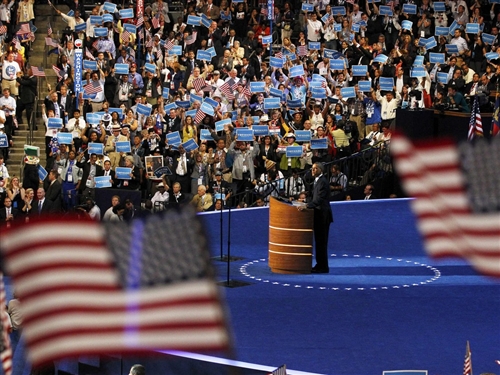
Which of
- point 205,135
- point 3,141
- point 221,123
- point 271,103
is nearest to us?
point 221,123

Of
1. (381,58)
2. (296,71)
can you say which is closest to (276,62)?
(296,71)

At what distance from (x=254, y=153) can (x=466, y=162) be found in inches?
811

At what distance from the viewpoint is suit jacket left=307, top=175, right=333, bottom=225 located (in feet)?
56.4

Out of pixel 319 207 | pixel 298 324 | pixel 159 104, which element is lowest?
pixel 298 324

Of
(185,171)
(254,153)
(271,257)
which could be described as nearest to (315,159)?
(254,153)

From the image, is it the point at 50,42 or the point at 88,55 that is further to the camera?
the point at 50,42

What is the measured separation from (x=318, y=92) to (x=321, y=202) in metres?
9.64

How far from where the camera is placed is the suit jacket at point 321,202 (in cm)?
1720

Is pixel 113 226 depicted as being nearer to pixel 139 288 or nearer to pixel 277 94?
pixel 139 288

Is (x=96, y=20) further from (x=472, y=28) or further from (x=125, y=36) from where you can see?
(x=472, y=28)

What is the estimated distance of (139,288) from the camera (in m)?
3.96

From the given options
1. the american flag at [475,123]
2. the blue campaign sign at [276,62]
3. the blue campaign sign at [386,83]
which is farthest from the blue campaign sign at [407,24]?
the american flag at [475,123]

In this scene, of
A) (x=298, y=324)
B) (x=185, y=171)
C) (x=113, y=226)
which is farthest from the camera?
(x=185, y=171)

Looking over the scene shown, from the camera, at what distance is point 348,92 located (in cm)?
2633
